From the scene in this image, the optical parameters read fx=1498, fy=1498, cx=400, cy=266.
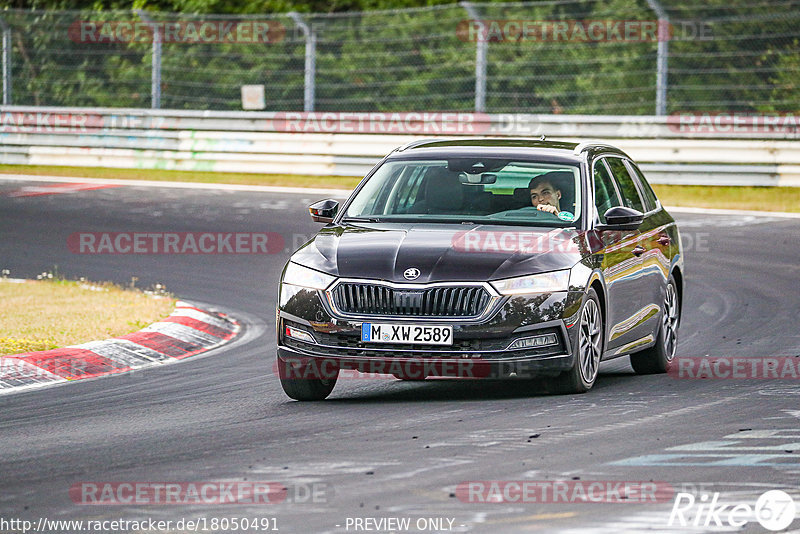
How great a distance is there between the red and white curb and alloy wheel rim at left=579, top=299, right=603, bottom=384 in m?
3.41

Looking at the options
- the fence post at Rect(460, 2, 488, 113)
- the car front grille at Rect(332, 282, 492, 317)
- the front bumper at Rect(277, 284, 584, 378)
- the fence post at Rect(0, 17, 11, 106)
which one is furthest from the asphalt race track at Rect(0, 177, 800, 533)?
the fence post at Rect(0, 17, 11, 106)

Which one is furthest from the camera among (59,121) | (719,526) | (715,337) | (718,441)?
(59,121)

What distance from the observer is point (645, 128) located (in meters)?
23.0

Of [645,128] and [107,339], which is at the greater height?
[645,128]

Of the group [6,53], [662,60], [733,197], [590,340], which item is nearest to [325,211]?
[590,340]

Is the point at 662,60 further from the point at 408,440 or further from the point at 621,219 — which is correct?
the point at 408,440

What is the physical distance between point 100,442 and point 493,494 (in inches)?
93.0

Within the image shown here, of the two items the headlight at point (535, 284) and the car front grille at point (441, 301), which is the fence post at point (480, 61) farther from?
the car front grille at point (441, 301)

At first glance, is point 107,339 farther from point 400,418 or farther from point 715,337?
point 715,337

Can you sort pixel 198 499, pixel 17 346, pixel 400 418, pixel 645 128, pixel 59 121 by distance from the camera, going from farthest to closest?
1. pixel 59 121
2. pixel 645 128
3. pixel 17 346
4. pixel 400 418
5. pixel 198 499

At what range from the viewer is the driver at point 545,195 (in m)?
9.73

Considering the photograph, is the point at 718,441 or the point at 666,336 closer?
the point at 718,441

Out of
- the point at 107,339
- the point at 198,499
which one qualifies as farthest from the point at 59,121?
the point at 198,499

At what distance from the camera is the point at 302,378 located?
908 centimetres
